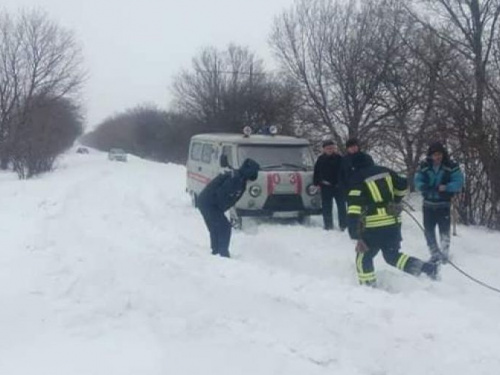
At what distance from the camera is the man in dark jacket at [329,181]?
1117 centimetres

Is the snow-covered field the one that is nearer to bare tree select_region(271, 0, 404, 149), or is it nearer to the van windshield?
the van windshield

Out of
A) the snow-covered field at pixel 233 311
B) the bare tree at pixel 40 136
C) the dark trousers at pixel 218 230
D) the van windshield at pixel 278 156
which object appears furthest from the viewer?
the bare tree at pixel 40 136

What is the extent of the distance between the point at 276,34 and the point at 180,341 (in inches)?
953

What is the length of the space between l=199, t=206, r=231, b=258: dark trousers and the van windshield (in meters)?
2.98

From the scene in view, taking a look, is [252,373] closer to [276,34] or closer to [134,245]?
[134,245]

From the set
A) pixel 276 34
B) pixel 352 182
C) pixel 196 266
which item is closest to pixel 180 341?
pixel 196 266

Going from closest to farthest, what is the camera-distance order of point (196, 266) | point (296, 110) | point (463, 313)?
point (463, 313), point (196, 266), point (296, 110)

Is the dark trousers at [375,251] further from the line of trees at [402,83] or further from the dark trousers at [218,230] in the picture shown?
the line of trees at [402,83]

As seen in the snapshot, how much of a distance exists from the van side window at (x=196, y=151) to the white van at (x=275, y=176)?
1901 millimetres

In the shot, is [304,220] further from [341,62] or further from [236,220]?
[341,62]

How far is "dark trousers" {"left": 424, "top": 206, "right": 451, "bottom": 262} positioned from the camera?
835 cm

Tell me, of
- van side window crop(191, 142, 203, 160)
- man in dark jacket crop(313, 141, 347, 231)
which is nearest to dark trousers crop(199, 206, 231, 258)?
man in dark jacket crop(313, 141, 347, 231)

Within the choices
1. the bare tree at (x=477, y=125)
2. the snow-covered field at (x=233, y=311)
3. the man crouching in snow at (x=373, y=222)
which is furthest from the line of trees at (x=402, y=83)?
the man crouching in snow at (x=373, y=222)

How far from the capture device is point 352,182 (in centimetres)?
722
